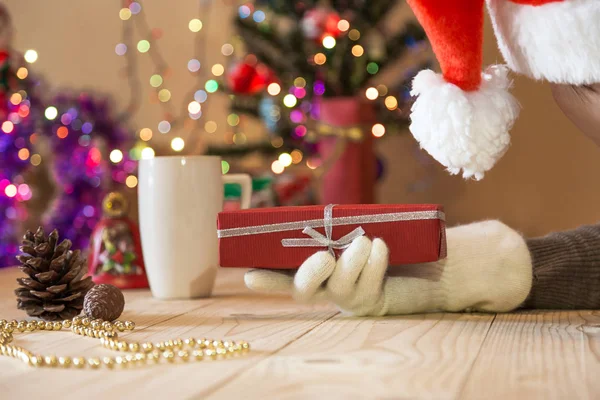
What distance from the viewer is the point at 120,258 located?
1005mm

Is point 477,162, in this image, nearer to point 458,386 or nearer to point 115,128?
point 458,386

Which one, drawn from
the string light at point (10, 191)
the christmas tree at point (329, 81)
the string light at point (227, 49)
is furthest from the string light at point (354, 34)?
the string light at point (10, 191)

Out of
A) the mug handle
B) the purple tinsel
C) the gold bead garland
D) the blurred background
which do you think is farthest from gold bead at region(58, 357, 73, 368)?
the purple tinsel

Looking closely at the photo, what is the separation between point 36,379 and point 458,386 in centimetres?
27

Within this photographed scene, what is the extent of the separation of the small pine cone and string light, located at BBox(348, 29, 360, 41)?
159 centimetres

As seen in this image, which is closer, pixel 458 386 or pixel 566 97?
pixel 458 386

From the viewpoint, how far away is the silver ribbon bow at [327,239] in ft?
2.20

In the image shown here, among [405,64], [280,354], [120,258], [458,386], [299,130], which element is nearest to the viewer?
[458,386]

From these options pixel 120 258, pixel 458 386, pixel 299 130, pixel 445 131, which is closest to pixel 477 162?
pixel 445 131

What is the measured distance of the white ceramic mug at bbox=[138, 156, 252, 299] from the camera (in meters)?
0.87

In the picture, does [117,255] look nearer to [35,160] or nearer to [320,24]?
[320,24]

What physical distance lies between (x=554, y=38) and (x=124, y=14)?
8.08ft

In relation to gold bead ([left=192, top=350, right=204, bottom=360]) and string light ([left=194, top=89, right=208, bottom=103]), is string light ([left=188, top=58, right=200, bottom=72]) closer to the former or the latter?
string light ([left=194, top=89, right=208, bottom=103])

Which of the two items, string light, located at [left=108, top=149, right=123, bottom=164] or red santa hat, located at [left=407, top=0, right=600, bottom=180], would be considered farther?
string light, located at [left=108, top=149, right=123, bottom=164]
